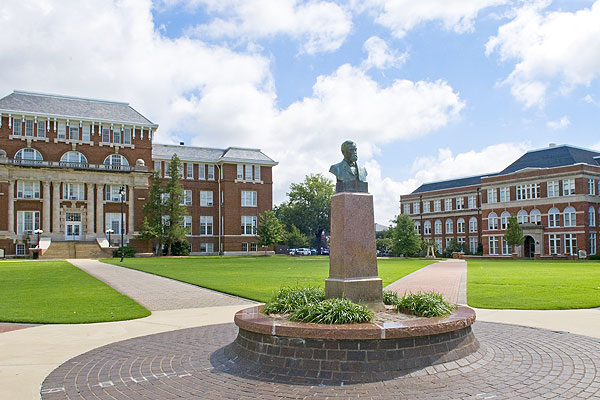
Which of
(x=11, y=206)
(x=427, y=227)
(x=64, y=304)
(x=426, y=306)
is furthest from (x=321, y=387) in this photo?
(x=427, y=227)

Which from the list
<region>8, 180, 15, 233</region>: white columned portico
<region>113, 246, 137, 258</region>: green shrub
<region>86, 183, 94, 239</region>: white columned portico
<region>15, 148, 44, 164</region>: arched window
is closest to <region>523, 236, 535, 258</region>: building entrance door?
<region>113, 246, 137, 258</region>: green shrub

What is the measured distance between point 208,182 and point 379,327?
62.4 m

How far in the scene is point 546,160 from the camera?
6606cm

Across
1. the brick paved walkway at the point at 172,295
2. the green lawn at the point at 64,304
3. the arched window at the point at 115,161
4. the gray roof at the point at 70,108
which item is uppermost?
the gray roof at the point at 70,108

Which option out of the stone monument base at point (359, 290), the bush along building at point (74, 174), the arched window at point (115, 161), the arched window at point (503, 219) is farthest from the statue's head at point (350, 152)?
the arched window at point (503, 219)

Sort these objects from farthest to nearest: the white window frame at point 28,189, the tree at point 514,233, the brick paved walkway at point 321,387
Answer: the tree at point 514,233, the white window frame at point 28,189, the brick paved walkway at point 321,387

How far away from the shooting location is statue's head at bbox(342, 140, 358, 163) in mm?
9328

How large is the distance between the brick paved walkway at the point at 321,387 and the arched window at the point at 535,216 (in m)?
60.8

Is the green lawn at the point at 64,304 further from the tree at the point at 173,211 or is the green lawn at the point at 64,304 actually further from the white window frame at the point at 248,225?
the white window frame at the point at 248,225

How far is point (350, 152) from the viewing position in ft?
30.7

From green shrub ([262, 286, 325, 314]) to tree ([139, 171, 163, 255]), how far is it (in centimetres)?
4980

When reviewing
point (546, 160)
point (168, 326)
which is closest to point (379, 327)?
point (168, 326)

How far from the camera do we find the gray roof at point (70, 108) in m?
54.6

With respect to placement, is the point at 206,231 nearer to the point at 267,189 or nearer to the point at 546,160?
the point at 267,189
